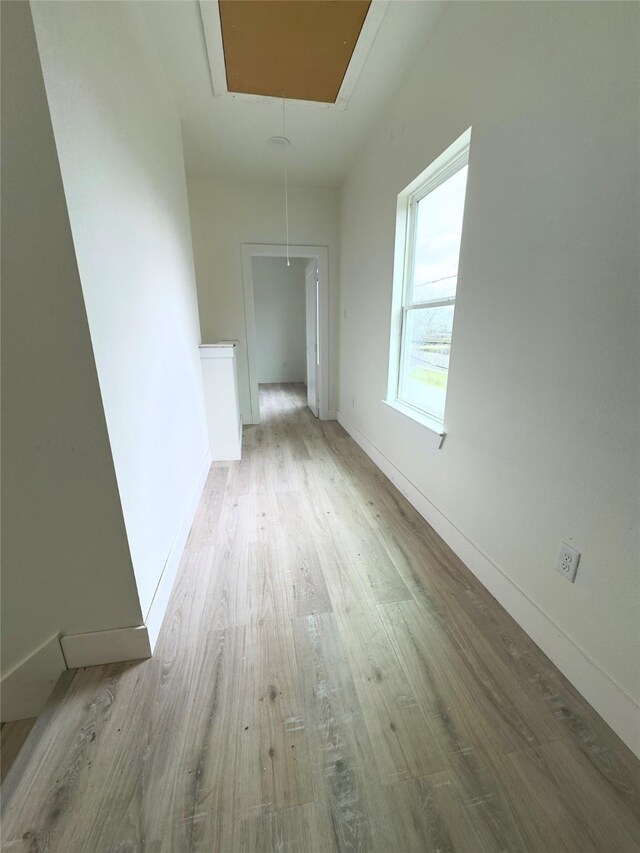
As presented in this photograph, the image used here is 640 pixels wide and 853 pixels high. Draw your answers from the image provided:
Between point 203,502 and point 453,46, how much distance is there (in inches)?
113

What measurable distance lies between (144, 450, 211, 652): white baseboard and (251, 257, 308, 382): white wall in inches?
179

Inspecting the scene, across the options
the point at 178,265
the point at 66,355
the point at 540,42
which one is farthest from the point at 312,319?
the point at 66,355

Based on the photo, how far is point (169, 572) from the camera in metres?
1.50

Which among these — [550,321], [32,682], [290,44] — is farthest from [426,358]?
[32,682]

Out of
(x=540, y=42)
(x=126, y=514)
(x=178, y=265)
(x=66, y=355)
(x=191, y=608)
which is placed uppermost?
(x=540, y=42)

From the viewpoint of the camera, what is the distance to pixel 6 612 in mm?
1034

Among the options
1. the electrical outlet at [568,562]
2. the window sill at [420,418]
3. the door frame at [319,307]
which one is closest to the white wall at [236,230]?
the door frame at [319,307]

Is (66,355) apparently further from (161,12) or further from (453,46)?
(453,46)

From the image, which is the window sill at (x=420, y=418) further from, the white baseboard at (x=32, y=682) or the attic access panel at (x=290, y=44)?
the attic access panel at (x=290, y=44)

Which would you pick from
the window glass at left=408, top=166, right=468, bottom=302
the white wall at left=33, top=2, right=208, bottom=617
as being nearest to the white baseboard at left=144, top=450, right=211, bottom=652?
the white wall at left=33, top=2, right=208, bottom=617

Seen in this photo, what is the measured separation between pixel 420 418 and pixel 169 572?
5.57ft

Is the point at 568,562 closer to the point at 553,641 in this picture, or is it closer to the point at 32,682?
Result: the point at 553,641

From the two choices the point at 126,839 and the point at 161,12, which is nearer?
the point at 126,839

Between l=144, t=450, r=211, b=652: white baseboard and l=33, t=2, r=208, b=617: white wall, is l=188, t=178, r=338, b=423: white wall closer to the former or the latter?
l=33, t=2, r=208, b=617: white wall
